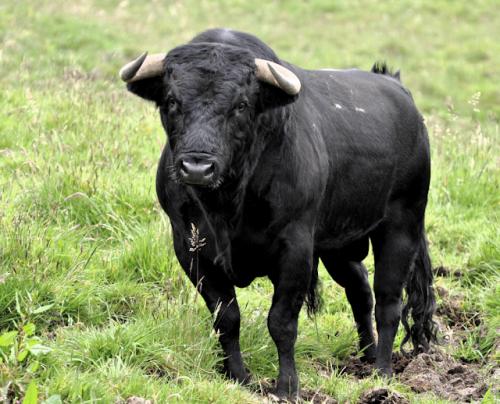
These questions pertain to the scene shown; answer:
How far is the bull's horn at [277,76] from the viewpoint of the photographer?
5.02m

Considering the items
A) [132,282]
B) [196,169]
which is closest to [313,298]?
[132,282]

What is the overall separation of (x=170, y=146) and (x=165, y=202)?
445 millimetres

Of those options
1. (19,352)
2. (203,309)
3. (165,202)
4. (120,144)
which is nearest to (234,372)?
(203,309)

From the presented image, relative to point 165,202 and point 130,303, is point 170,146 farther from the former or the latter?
point 130,303

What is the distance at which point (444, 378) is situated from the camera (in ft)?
19.5

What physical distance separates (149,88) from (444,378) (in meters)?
2.53

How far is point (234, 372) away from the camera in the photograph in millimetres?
5430

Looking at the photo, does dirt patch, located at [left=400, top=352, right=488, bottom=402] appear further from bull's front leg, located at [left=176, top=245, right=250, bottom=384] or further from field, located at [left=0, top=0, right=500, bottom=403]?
bull's front leg, located at [left=176, top=245, right=250, bottom=384]

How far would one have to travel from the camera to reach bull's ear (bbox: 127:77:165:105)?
5223 mm

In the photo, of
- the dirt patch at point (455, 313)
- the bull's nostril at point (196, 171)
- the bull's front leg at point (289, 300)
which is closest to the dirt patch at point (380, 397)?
the bull's front leg at point (289, 300)

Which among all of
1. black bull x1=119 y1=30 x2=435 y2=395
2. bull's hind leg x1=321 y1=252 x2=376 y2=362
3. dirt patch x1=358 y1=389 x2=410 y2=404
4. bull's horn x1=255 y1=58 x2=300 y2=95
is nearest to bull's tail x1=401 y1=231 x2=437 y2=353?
black bull x1=119 y1=30 x2=435 y2=395

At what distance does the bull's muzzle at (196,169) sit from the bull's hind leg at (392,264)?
2.10 meters

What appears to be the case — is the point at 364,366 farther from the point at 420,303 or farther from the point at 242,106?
the point at 242,106

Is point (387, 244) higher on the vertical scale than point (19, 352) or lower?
lower
